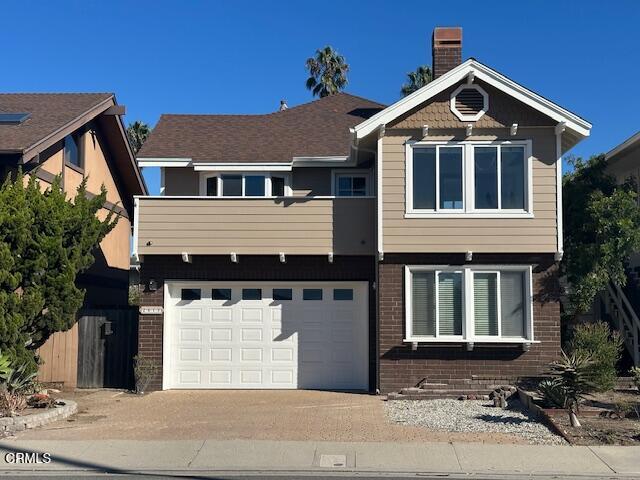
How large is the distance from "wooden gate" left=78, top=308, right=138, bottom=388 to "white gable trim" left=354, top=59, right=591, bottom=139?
6403 mm

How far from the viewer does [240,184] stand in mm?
15852

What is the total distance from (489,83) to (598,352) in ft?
17.5

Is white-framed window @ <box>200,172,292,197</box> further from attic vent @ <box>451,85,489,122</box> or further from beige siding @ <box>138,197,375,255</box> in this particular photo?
attic vent @ <box>451,85,489,122</box>

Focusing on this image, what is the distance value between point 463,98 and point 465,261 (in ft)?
10.5

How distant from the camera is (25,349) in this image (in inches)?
468

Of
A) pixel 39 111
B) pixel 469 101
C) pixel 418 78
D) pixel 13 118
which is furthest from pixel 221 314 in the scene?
pixel 418 78

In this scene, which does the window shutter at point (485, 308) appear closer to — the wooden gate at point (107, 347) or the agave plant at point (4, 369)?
the wooden gate at point (107, 347)

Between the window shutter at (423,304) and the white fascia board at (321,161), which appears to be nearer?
the window shutter at (423,304)

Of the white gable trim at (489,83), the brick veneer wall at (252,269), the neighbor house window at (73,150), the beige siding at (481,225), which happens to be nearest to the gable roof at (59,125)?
the neighbor house window at (73,150)

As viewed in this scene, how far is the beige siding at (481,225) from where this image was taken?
13.4 metres

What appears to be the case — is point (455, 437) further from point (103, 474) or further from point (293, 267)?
point (293, 267)

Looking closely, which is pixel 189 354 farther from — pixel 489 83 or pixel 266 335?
pixel 489 83

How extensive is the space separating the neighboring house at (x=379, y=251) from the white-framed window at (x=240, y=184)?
0.04m

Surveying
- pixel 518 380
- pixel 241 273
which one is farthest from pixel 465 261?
pixel 241 273
